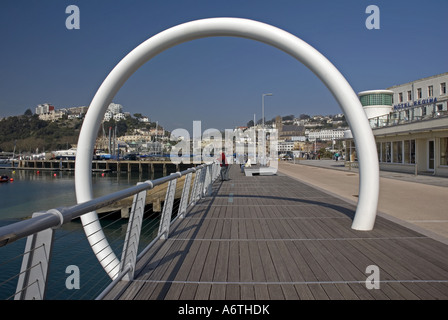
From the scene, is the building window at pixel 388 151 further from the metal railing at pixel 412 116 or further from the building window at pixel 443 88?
the building window at pixel 443 88

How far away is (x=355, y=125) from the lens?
253 inches

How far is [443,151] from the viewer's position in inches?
763

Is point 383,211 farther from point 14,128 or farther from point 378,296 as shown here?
point 14,128

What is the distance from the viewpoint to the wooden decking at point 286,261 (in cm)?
343

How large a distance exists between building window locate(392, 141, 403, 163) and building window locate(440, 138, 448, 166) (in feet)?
15.4

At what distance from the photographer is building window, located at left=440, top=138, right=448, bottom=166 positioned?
1915 cm

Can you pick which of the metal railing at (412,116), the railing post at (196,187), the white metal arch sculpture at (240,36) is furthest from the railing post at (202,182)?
the metal railing at (412,116)

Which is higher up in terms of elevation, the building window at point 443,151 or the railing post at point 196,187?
the building window at point 443,151

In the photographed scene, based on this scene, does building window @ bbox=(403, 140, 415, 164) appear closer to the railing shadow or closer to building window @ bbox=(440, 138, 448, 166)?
building window @ bbox=(440, 138, 448, 166)

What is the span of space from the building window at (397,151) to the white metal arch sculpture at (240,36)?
66.7ft

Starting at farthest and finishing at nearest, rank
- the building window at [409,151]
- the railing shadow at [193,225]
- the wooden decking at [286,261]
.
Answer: the building window at [409,151] → the railing shadow at [193,225] → the wooden decking at [286,261]

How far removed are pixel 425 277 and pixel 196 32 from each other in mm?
5747

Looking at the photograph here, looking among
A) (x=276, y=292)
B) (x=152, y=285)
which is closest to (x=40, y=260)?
(x=152, y=285)

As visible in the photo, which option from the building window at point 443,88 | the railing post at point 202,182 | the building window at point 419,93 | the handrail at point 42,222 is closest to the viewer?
the handrail at point 42,222
